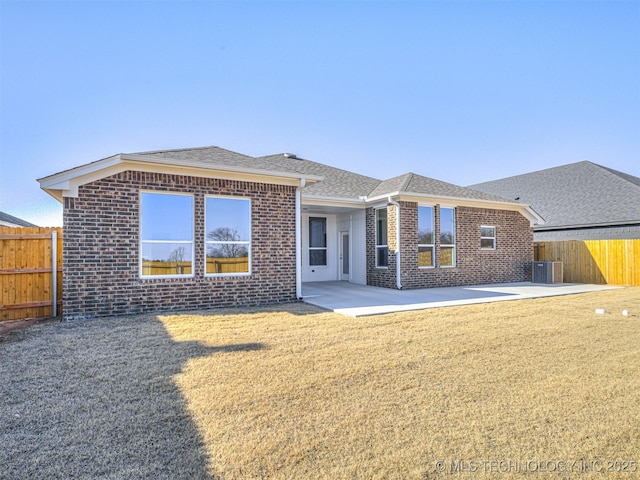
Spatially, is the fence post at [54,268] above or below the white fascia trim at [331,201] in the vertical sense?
below

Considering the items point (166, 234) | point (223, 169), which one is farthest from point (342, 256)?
point (166, 234)

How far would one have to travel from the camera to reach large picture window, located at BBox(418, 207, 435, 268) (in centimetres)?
1278

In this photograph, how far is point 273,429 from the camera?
9.50 ft

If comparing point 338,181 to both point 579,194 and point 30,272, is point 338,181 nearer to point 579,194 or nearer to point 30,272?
point 30,272

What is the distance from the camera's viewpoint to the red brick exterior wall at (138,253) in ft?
24.0

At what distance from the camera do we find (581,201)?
2025 cm

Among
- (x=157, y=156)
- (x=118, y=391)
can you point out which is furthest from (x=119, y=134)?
(x=118, y=391)

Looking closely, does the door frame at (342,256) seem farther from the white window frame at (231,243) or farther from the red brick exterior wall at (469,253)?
the white window frame at (231,243)

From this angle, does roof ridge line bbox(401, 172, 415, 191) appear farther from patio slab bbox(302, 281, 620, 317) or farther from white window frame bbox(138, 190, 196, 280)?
white window frame bbox(138, 190, 196, 280)

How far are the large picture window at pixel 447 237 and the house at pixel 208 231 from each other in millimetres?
40

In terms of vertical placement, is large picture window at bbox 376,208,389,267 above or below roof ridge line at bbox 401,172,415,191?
below

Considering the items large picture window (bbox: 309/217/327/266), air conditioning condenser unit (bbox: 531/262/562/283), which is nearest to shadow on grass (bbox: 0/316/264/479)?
large picture window (bbox: 309/217/327/266)

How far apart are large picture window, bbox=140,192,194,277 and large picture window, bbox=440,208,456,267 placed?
902 cm

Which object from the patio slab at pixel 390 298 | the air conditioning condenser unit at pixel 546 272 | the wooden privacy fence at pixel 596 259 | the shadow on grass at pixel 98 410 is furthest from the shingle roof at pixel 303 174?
the wooden privacy fence at pixel 596 259
